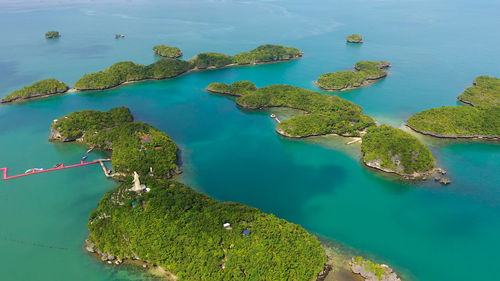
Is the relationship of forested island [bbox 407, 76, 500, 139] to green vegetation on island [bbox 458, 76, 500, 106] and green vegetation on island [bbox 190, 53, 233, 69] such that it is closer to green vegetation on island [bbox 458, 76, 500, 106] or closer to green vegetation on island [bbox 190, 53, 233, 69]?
green vegetation on island [bbox 458, 76, 500, 106]

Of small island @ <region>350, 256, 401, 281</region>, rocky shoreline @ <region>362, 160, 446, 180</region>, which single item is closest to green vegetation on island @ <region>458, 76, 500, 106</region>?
rocky shoreline @ <region>362, 160, 446, 180</region>

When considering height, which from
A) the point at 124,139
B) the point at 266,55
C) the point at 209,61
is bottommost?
the point at 124,139

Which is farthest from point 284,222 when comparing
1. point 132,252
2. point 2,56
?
point 2,56

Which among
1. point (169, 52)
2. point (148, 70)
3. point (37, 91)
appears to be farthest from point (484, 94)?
point (37, 91)

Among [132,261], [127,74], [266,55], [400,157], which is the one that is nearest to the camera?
[132,261]

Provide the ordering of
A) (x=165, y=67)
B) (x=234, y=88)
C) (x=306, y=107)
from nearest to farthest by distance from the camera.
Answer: (x=306, y=107) < (x=234, y=88) < (x=165, y=67)

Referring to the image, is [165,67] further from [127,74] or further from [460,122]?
[460,122]
